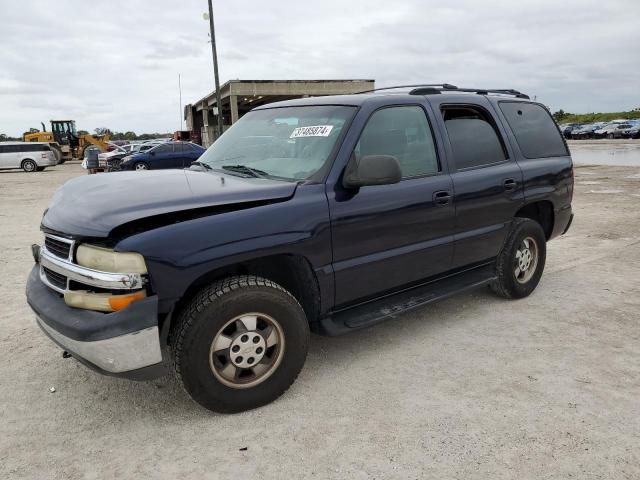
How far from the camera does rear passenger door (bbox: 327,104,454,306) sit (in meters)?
3.20

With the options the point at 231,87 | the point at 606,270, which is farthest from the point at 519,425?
the point at 231,87

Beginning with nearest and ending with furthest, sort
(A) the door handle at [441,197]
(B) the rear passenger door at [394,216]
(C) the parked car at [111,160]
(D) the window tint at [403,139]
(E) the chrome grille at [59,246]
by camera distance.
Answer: (E) the chrome grille at [59,246]
(B) the rear passenger door at [394,216]
(D) the window tint at [403,139]
(A) the door handle at [441,197]
(C) the parked car at [111,160]

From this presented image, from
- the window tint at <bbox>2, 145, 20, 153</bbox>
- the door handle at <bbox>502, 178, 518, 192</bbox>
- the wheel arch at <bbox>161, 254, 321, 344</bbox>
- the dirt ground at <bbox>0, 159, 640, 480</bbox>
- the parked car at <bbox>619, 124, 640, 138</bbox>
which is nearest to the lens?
the dirt ground at <bbox>0, 159, 640, 480</bbox>

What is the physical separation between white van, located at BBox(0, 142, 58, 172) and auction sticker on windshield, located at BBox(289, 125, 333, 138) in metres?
28.6

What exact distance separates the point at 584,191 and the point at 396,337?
33.0 feet

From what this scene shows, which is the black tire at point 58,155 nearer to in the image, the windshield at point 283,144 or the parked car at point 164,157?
the parked car at point 164,157

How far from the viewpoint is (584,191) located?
12.0m

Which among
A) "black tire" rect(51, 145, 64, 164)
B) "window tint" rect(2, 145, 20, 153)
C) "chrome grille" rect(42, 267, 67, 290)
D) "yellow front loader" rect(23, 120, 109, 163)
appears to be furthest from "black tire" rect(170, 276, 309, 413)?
"yellow front loader" rect(23, 120, 109, 163)

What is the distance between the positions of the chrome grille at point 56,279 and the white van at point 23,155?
28.5 meters

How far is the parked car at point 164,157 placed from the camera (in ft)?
65.5

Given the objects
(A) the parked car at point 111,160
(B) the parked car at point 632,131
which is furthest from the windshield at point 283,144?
(B) the parked car at point 632,131

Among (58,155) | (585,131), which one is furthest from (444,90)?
(585,131)

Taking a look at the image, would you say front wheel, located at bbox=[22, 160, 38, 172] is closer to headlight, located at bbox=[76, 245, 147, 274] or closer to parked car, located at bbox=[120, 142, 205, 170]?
parked car, located at bbox=[120, 142, 205, 170]

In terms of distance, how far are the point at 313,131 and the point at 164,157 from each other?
18.3 metres
